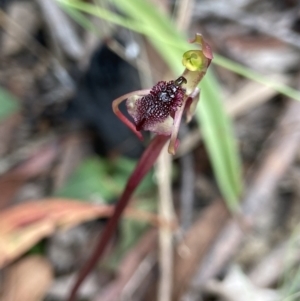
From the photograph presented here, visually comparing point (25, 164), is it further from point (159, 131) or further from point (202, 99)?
point (159, 131)

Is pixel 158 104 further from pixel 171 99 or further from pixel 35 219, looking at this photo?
pixel 35 219

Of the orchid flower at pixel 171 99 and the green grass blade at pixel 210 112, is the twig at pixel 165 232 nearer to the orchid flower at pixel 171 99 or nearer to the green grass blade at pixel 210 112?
the green grass blade at pixel 210 112

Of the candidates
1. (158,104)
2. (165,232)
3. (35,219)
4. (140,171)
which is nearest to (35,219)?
(35,219)

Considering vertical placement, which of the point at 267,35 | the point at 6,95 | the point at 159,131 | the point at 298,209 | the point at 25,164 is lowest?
the point at 159,131

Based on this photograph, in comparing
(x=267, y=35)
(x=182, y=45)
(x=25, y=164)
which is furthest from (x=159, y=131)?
(x=267, y=35)

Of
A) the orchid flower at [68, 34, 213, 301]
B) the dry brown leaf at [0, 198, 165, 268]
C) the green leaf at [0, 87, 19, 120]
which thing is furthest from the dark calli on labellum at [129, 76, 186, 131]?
the green leaf at [0, 87, 19, 120]
